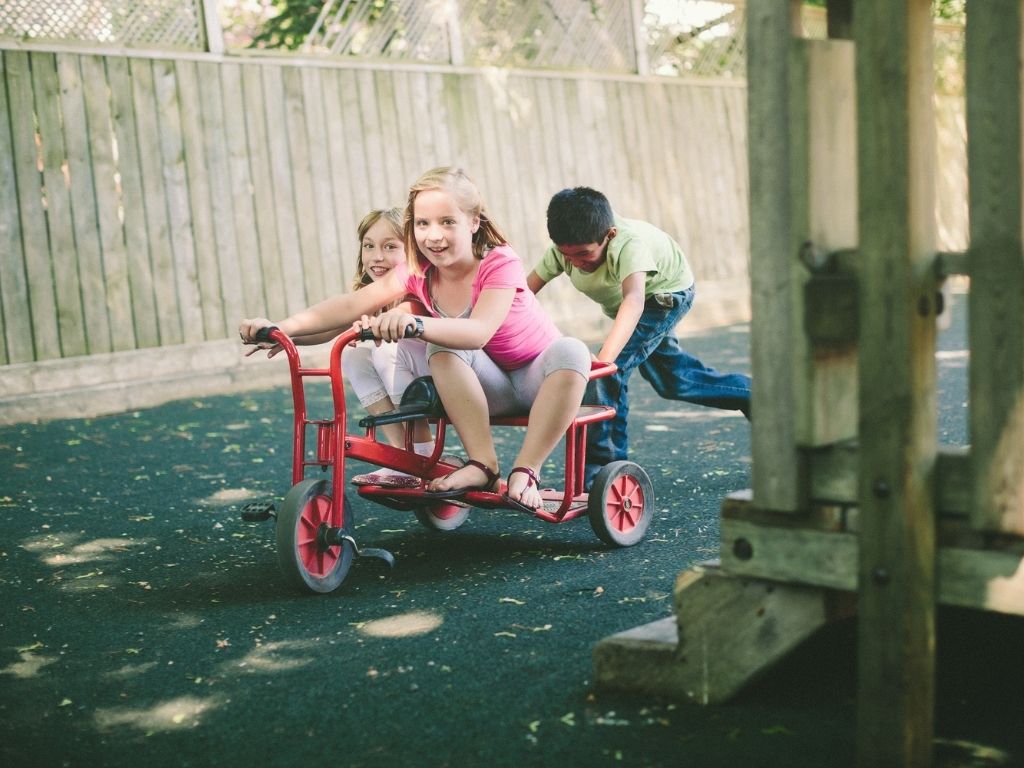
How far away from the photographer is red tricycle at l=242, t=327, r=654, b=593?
149 inches

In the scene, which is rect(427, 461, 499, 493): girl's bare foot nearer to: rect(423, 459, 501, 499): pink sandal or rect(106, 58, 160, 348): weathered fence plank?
rect(423, 459, 501, 499): pink sandal

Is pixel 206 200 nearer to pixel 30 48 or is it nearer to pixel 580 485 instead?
pixel 30 48

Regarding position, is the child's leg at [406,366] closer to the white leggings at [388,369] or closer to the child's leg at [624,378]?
the white leggings at [388,369]

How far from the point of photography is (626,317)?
4641 mm

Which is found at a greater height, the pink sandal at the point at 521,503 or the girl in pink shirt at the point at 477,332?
the girl in pink shirt at the point at 477,332

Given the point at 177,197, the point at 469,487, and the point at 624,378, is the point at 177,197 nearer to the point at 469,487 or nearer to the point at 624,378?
the point at 624,378

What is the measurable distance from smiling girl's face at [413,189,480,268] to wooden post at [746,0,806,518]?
182 centimetres

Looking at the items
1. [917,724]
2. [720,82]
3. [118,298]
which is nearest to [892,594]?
[917,724]

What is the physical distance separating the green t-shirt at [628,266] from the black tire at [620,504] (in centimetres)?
87

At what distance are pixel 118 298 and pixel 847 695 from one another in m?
6.96

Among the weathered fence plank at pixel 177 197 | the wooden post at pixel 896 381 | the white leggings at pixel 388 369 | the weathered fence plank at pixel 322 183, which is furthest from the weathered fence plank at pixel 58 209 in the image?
the wooden post at pixel 896 381

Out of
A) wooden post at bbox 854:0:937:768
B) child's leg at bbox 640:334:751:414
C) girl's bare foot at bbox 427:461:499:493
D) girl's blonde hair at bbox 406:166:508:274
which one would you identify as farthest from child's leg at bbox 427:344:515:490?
wooden post at bbox 854:0:937:768

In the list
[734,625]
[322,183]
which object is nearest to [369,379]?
[734,625]

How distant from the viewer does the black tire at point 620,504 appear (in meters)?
4.23
